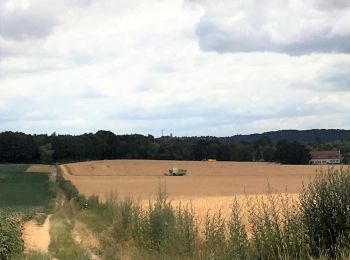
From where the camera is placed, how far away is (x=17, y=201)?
55562 mm

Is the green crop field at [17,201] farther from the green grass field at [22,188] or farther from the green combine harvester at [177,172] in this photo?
the green combine harvester at [177,172]

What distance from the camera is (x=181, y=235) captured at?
15867 mm

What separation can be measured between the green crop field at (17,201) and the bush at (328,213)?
8238mm

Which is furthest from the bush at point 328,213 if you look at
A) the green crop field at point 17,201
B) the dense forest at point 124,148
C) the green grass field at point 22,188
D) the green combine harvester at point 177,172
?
the dense forest at point 124,148

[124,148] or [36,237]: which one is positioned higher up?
[124,148]

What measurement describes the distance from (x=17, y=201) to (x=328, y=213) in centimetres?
4845

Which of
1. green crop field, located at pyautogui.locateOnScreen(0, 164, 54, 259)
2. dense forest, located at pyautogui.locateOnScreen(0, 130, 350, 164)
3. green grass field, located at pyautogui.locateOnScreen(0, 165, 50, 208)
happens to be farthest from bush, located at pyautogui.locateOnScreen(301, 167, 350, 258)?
dense forest, located at pyautogui.locateOnScreen(0, 130, 350, 164)

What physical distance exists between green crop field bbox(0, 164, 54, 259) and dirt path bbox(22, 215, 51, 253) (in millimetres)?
495

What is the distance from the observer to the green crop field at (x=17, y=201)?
15943 mm

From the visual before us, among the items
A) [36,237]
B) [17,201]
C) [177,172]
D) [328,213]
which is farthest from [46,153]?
[328,213]

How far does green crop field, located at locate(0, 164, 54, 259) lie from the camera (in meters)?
15.9

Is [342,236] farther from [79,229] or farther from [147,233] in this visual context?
[79,229]

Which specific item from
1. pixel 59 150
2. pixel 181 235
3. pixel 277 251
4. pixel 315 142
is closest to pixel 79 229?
pixel 181 235

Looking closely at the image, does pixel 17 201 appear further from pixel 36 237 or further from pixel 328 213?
pixel 328 213
